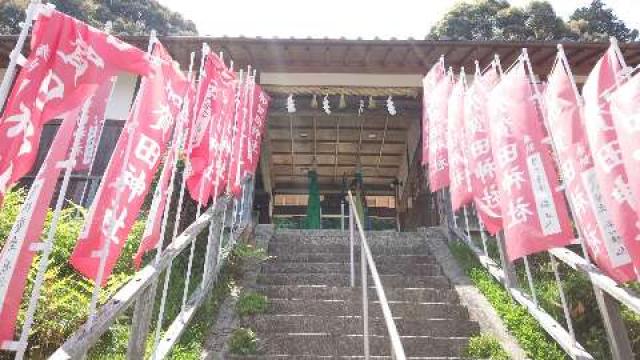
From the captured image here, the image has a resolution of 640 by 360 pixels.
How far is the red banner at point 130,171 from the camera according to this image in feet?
11.9

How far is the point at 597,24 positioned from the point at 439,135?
1020 inches

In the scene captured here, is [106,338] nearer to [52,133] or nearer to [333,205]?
[52,133]

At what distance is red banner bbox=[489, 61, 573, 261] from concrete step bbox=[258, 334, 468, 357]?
1487 millimetres

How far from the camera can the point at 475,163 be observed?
6.20 meters

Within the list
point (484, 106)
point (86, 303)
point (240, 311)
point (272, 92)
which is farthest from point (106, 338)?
point (272, 92)

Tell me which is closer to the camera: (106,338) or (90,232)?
(90,232)

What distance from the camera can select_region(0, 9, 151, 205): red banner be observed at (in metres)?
3.05

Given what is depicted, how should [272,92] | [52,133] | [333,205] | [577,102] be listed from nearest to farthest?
[577,102], [52,133], [272,92], [333,205]

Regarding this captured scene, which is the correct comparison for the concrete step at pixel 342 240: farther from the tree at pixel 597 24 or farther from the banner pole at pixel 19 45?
the tree at pixel 597 24

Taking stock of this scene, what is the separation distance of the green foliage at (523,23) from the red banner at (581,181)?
23005 millimetres

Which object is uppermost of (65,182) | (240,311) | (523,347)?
(65,182)

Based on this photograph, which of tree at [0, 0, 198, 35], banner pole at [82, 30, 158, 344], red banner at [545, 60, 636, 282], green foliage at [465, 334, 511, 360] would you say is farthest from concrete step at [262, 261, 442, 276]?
tree at [0, 0, 198, 35]

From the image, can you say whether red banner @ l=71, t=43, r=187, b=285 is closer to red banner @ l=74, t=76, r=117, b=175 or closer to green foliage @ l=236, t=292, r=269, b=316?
red banner @ l=74, t=76, r=117, b=175

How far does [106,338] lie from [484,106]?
5.38 meters
